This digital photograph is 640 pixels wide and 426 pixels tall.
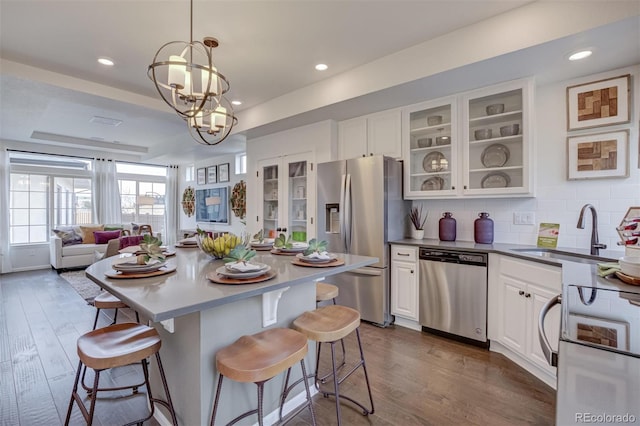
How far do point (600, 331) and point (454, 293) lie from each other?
2119mm

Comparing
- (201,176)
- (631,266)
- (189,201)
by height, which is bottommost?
(631,266)

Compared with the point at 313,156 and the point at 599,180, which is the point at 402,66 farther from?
the point at 599,180

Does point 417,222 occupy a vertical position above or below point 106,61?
below

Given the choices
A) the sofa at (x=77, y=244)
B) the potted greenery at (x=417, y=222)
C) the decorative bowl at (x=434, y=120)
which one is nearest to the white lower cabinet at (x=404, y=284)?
the potted greenery at (x=417, y=222)

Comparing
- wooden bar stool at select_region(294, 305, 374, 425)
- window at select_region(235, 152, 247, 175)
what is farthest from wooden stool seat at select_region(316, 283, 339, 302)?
window at select_region(235, 152, 247, 175)

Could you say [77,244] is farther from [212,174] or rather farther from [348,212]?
[348,212]

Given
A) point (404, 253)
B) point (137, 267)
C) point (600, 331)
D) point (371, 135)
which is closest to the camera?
Result: point (600, 331)

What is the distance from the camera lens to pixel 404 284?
3.07 m

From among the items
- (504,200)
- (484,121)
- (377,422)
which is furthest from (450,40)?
(377,422)

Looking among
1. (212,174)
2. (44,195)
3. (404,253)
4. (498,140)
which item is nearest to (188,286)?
(404,253)

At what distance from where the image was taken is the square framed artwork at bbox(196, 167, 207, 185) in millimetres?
7177

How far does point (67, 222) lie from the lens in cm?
663

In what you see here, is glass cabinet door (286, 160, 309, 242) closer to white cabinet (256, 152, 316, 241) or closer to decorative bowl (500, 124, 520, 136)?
white cabinet (256, 152, 316, 241)

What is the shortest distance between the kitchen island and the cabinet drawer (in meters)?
1.35
